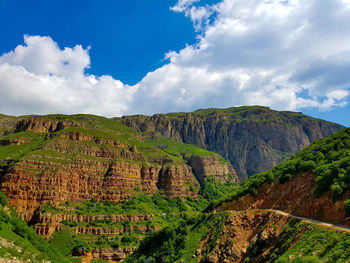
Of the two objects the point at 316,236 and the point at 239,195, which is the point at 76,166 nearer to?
the point at 239,195

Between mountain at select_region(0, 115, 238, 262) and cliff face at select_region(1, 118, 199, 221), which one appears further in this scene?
cliff face at select_region(1, 118, 199, 221)

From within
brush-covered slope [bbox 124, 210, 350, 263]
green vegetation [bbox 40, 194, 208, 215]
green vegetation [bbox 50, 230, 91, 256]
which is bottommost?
green vegetation [bbox 50, 230, 91, 256]

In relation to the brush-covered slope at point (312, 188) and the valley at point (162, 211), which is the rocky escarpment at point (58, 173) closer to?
the valley at point (162, 211)

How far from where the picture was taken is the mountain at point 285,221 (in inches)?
1927

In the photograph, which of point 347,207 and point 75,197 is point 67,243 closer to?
point 75,197

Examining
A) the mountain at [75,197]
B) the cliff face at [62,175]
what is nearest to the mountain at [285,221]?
the mountain at [75,197]

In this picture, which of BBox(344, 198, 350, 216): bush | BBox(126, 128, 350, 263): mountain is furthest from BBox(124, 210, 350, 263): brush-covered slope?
BBox(344, 198, 350, 216): bush

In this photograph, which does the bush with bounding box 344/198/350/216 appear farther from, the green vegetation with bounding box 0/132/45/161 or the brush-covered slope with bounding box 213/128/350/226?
the green vegetation with bounding box 0/132/45/161

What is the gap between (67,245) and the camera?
139m

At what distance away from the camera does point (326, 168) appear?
212 feet

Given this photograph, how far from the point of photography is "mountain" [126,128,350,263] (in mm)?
48944

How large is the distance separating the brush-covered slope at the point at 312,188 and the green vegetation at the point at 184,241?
7626 mm

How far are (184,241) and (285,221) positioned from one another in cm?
3353

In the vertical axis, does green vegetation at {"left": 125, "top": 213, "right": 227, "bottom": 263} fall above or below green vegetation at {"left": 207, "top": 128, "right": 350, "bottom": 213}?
below
